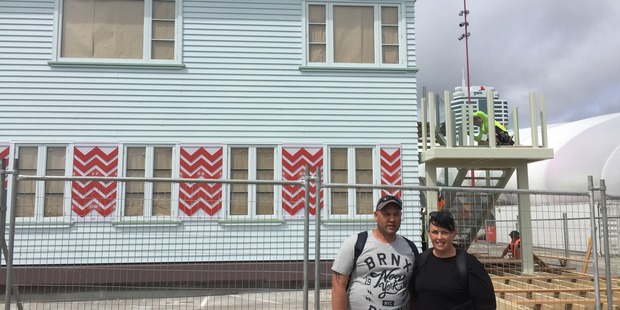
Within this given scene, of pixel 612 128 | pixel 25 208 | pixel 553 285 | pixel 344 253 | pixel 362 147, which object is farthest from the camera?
pixel 612 128

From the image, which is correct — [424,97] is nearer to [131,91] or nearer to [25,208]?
[131,91]

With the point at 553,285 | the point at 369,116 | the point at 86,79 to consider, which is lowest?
the point at 553,285

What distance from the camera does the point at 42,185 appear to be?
9.82 metres

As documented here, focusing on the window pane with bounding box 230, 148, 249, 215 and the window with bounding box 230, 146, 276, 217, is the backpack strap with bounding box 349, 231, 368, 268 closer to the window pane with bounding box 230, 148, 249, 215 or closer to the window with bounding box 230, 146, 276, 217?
the window with bounding box 230, 146, 276, 217

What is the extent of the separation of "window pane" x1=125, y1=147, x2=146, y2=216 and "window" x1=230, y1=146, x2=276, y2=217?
1858mm

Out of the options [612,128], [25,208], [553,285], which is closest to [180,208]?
[25,208]

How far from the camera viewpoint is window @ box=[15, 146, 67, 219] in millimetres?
9844

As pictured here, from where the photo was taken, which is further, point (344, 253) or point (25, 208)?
point (25, 208)

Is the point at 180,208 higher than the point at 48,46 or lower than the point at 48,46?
lower

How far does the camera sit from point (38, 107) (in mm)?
10203

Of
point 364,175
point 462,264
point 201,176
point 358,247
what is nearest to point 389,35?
point 364,175

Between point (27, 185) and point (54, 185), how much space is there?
0.49m

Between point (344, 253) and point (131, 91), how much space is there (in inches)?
325

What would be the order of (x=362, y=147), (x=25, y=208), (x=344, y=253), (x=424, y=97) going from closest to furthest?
(x=344, y=253)
(x=25, y=208)
(x=362, y=147)
(x=424, y=97)
